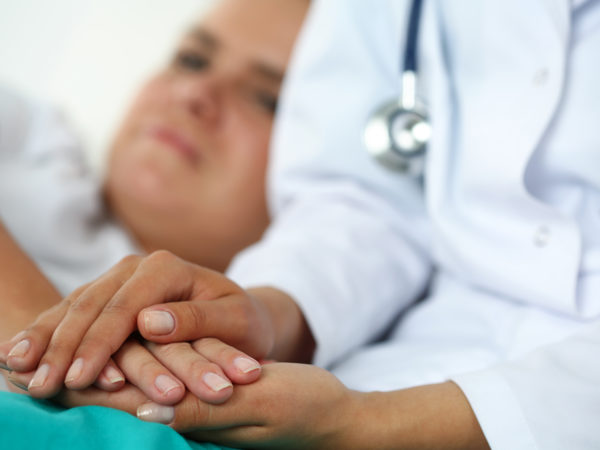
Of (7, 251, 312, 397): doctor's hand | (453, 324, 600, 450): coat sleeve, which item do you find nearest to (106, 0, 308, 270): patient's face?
(7, 251, 312, 397): doctor's hand

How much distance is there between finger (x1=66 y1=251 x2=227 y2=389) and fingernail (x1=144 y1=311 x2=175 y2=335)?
15 mm

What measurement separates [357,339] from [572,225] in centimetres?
25

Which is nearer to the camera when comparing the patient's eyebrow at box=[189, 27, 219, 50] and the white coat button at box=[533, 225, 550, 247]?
the white coat button at box=[533, 225, 550, 247]

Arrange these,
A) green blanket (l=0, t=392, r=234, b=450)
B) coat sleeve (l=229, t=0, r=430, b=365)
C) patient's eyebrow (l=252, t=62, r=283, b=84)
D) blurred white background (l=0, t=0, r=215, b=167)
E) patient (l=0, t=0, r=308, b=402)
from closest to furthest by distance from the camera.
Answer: green blanket (l=0, t=392, r=234, b=450)
coat sleeve (l=229, t=0, r=430, b=365)
patient (l=0, t=0, r=308, b=402)
patient's eyebrow (l=252, t=62, r=283, b=84)
blurred white background (l=0, t=0, r=215, b=167)

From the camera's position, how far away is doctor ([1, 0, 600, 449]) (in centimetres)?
45

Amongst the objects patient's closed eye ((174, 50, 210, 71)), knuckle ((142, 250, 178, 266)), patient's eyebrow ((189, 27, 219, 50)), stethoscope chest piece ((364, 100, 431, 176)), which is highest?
patient's eyebrow ((189, 27, 219, 50))

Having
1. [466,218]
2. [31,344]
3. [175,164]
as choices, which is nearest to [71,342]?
[31,344]

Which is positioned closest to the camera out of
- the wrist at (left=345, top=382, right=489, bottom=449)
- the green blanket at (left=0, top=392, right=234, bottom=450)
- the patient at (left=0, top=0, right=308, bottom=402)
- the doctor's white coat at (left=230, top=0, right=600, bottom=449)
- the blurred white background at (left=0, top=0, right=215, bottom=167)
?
the green blanket at (left=0, top=392, right=234, bottom=450)

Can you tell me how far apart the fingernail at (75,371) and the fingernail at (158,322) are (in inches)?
1.9

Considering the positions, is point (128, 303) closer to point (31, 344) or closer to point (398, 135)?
→ point (31, 344)

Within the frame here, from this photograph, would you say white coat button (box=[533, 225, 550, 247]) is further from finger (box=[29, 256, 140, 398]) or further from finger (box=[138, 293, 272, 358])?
finger (box=[29, 256, 140, 398])

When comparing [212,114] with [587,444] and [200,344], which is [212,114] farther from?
[587,444]

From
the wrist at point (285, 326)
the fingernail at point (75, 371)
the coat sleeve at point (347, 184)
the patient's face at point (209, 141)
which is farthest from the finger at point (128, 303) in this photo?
the patient's face at point (209, 141)

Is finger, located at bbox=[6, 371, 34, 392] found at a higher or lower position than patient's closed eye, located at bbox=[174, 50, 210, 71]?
lower
